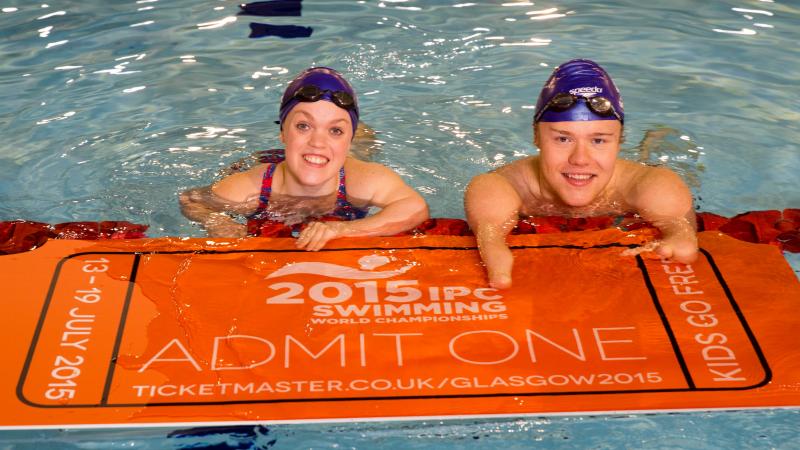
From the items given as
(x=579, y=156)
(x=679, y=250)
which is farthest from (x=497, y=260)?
(x=679, y=250)

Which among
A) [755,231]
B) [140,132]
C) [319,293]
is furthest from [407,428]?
[140,132]

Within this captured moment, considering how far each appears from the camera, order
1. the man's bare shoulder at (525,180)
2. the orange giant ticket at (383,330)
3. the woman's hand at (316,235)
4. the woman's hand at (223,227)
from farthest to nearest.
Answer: the man's bare shoulder at (525,180), the woman's hand at (223,227), the woman's hand at (316,235), the orange giant ticket at (383,330)

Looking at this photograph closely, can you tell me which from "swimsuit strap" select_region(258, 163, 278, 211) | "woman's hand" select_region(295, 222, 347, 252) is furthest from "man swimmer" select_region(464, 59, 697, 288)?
"swimsuit strap" select_region(258, 163, 278, 211)

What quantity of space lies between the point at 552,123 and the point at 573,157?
16 cm

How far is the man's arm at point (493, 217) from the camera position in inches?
135

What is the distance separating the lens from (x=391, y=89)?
18.3 feet

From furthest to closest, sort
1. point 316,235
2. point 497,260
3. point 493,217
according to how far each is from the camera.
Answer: point 493,217, point 316,235, point 497,260

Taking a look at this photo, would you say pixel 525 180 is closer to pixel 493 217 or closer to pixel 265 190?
pixel 493 217

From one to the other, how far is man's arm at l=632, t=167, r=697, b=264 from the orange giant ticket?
0.22ft

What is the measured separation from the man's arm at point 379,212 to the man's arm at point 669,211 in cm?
89

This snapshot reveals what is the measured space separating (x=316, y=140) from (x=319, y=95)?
0.60ft

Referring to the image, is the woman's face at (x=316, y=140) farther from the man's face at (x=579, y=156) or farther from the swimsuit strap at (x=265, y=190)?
the man's face at (x=579, y=156)

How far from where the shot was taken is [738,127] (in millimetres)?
5184

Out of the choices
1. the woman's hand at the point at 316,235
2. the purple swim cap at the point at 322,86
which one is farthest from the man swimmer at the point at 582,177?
the purple swim cap at the point at 322,86
